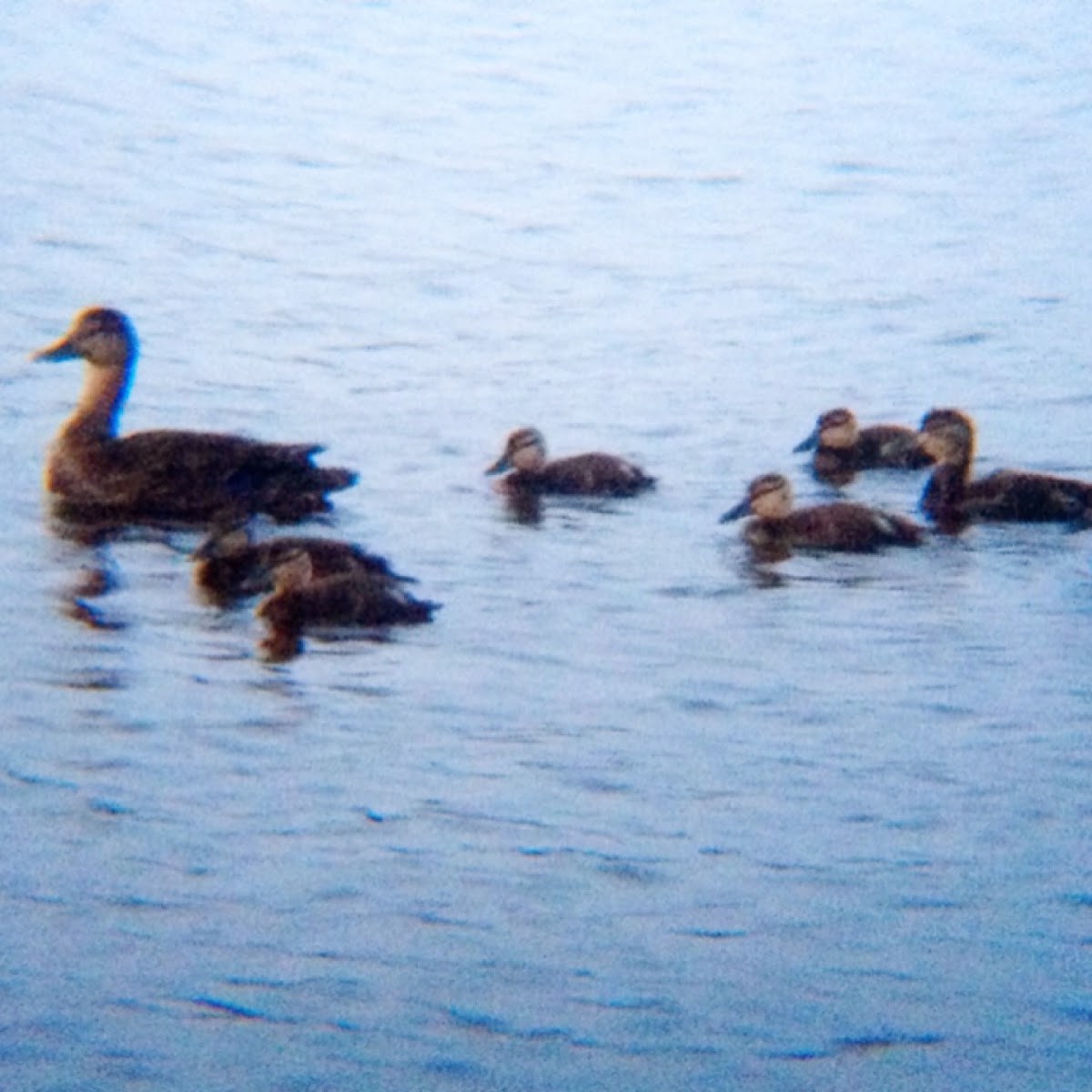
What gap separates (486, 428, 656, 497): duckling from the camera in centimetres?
855

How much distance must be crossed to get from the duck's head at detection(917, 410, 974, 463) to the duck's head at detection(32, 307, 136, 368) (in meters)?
2.69

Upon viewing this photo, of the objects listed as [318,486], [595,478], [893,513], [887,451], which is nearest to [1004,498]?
[893,513]

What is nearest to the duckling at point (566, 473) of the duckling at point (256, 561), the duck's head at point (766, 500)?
the duck's head at point (766, 500)

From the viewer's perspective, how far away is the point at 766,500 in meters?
8.02

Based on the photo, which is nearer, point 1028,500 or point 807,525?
point 807,525

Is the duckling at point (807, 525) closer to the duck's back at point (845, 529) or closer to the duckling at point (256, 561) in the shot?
the duck's back at point (845, 529)

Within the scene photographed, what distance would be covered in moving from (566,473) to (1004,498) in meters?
1.33

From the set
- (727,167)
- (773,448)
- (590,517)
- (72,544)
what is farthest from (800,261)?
(72,544)

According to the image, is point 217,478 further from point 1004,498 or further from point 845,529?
point 1004,498

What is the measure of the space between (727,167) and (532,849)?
1242 centimetres

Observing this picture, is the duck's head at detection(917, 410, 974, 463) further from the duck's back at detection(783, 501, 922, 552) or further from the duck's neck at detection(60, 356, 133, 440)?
the duck's neck at detection(60, 356, 133, 440)

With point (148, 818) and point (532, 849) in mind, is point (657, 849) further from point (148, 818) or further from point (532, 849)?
point (148, 818)

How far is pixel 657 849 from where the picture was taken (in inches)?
193

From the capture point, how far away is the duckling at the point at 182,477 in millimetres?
8188
